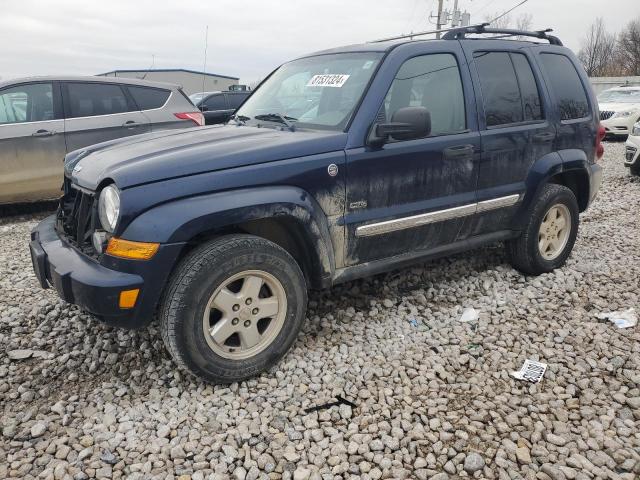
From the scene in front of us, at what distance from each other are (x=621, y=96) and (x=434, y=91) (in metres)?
14.7

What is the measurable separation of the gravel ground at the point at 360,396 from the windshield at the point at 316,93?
1398 mm

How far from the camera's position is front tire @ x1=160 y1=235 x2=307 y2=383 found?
8.56ft

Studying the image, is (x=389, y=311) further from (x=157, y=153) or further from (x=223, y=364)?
(x=157, y=153)

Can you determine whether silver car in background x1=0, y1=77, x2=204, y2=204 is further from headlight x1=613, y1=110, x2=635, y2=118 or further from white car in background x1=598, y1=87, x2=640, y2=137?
headlight x1=613, y1=110, x2=635, y2=118

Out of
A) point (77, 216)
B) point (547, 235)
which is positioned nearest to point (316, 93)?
point (77, 216)

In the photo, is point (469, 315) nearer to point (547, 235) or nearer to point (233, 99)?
point (547, 235)

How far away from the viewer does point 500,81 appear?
383cm

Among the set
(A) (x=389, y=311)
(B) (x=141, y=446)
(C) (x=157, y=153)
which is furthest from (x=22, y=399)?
(A) (x=389, y=311)

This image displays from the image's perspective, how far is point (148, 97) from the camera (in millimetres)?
6746

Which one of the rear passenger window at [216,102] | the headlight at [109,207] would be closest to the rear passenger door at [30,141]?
the headlight at [109,207]

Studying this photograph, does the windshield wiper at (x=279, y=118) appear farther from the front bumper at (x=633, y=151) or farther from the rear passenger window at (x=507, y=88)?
the front bumper at (x=633, y=151)

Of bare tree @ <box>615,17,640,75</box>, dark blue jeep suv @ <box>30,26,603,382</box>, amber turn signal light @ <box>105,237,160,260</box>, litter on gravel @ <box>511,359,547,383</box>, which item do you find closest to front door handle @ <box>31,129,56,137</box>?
dark blue jeep suv @ <box>30,26,603,382</box>

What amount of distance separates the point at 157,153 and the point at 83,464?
1.60 metres

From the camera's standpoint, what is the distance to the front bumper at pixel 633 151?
27.3 feet
